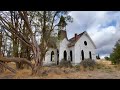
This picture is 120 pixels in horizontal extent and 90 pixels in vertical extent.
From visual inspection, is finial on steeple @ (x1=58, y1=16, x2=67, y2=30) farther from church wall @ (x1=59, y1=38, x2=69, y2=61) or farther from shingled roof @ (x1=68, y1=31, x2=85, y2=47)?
shingled roof @ (x1=68, y1=31, x2=85, y2=47)

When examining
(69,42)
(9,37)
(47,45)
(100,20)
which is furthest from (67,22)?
(69,42)

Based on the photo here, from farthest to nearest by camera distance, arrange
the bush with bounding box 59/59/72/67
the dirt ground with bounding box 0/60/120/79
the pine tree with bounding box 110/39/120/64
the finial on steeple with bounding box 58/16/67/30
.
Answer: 1. the bush with bounding box 59/59/72/67
2. the pine tree with bounding box 110/39/120/64
3. the finial on steeple with bounding box 58/16/67/30
4. the dirt ground with bounding box 0/60/120/79

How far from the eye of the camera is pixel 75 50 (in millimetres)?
12750

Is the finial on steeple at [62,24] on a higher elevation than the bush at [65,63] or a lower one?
higher

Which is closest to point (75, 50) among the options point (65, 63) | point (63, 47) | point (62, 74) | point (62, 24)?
point (63, 47)

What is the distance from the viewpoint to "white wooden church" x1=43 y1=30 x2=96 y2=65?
40.2ft

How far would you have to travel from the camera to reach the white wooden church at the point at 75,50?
12266 mm

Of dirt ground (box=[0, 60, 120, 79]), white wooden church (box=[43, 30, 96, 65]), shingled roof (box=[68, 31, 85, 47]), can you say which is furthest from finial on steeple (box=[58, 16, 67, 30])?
shingled roof (box=[68, 31, 85, 47])

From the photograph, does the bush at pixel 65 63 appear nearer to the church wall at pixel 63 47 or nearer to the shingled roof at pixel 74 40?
the church wall at pixel 63 47

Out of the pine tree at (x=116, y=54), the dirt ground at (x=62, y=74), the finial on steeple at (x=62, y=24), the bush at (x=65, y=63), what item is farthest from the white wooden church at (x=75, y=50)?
the dirt ground at (x=62, y=74)
